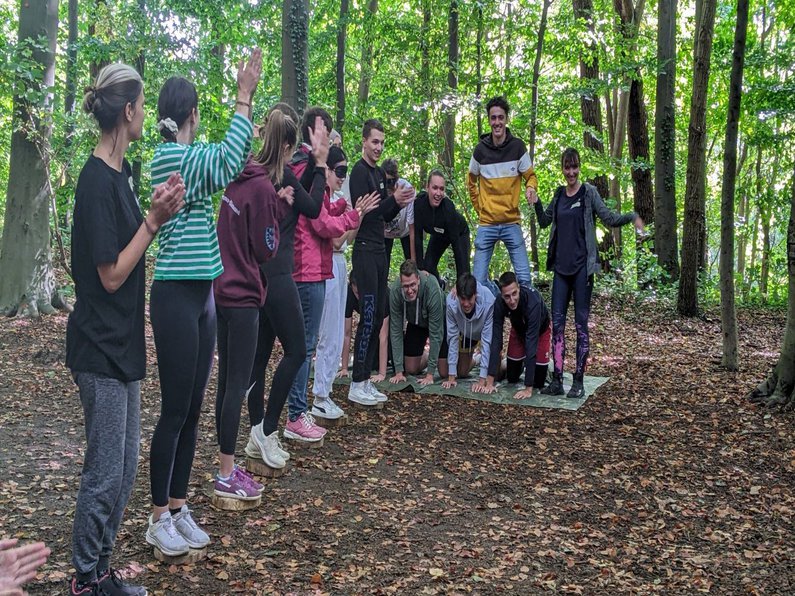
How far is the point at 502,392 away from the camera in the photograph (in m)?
6.75

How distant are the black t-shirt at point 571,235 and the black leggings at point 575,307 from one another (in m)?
0.08

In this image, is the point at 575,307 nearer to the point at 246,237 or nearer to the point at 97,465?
the point at 246,237

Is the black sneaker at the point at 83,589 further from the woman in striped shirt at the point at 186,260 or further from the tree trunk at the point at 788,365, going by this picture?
the tree trunk at the point at 788,365

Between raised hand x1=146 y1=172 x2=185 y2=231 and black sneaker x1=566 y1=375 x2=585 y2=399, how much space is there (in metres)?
4.89

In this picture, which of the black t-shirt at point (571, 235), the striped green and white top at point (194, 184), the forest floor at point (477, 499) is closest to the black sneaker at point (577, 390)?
the forest floor at point (477, 499)

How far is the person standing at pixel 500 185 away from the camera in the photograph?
6926 millimetres

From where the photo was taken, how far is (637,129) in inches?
543

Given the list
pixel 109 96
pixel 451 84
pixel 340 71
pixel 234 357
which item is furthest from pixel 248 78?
pixel 340 71

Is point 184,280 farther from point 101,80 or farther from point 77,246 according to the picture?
point 101,80

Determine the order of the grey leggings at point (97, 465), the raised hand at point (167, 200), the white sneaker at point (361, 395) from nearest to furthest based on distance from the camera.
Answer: the raised hand at point (167, 200)
the grey leggings at point (97, 465)
the white sneaker at point (361, 395)

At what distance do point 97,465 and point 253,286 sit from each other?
4.28ft

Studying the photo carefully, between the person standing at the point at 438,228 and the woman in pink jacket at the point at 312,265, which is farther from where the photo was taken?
the person standing at the point at 438,228

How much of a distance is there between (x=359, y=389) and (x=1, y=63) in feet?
18.4

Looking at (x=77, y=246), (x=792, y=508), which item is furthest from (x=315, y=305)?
(x=792, y=508)
